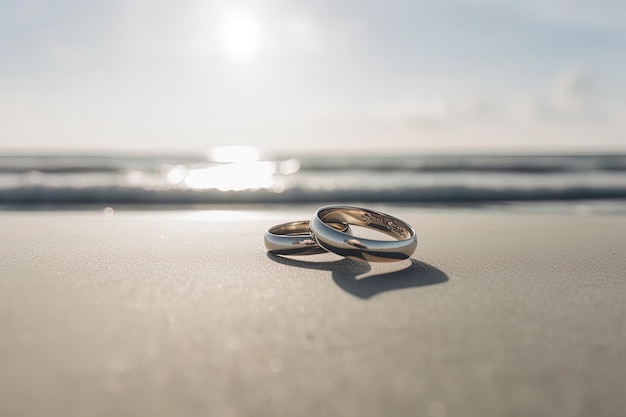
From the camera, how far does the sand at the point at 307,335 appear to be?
2.45 feet

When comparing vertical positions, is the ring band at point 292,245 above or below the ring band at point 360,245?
below

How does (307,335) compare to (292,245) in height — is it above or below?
above

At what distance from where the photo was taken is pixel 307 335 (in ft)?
3.28

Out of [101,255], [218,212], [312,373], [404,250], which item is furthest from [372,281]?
[218,212]

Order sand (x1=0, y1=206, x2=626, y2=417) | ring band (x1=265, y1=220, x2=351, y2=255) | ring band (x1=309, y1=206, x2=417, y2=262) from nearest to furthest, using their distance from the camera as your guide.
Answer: sand (x1=0, y1=206, x2=626, y2=417) → ring band (x1=309, y1=206, x2=417, y2=262) → ring band (x1=265, y1=220, x2=351, y2=255)

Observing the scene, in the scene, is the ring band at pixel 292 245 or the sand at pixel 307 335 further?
the ring band at pixel 292 245

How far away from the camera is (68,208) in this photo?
4555mm

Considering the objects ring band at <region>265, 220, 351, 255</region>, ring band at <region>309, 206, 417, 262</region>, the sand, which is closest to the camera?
the sand

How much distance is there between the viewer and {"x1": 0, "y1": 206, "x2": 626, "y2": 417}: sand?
29.5 inches

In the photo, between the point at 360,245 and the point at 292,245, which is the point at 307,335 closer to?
the point at 360,245

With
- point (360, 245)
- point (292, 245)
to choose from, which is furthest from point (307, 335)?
point (292, 245)

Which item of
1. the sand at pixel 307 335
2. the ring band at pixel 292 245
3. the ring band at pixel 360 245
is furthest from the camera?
the ring band at pixel 292 245

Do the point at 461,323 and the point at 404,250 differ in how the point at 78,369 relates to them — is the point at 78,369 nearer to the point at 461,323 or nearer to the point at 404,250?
the point at 461,323

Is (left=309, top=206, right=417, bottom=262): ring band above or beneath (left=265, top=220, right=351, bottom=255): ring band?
above
